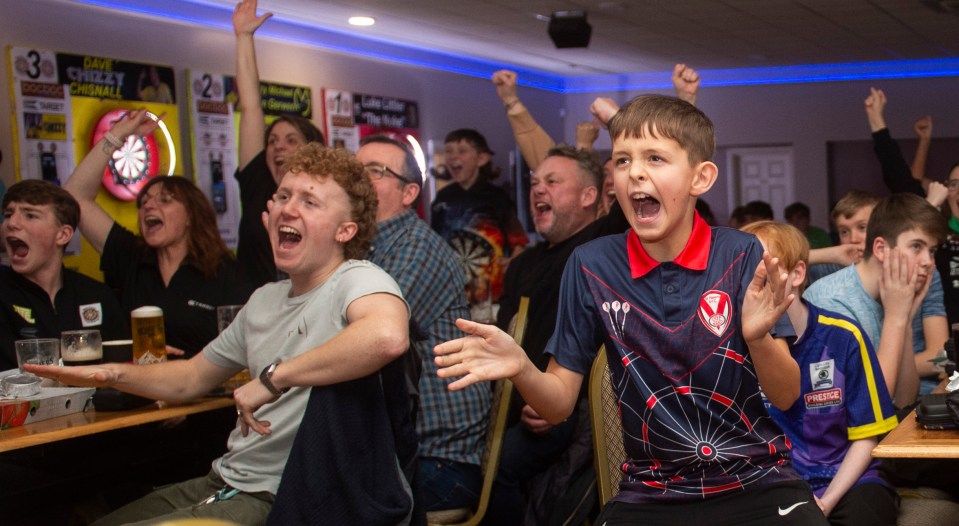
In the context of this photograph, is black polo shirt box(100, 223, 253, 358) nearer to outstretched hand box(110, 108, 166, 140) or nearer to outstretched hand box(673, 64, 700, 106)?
outstretched hand box(110, 108, 166, 140)

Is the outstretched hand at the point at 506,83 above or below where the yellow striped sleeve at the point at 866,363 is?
above

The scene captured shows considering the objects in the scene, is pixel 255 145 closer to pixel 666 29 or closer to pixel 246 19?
pixel 246 19

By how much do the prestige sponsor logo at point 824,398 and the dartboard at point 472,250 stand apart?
3866 mm

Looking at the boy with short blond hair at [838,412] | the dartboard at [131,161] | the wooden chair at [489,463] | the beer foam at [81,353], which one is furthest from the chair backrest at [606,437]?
the dartboard at [131,161]

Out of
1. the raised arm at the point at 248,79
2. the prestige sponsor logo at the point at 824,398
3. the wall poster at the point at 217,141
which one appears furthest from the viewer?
the wall poster at the point at 217,141

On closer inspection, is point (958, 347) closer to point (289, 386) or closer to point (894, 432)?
point (894, 432)

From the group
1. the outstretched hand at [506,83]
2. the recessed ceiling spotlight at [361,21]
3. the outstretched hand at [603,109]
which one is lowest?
the outstretched hand at [603,109]

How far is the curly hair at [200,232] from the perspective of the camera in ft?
13.7

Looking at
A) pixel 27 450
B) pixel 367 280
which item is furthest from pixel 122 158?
pixel 367 280

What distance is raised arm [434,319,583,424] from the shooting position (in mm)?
1911

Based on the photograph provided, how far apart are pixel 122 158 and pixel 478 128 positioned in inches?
184

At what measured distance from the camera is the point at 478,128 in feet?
33.9

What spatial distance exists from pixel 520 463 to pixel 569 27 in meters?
4.62

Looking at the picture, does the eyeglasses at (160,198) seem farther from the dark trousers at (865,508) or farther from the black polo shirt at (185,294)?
the dark trousers at (865,508)
